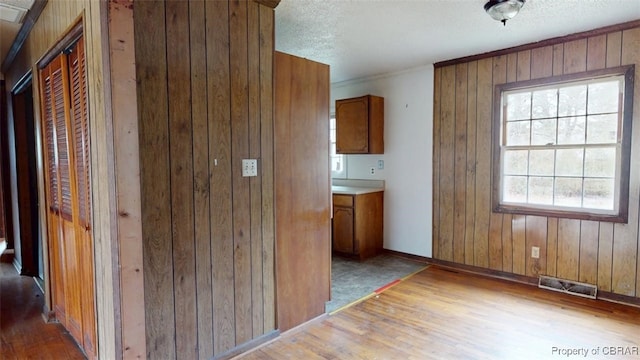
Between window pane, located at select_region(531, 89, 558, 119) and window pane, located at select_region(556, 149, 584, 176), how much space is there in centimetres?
38

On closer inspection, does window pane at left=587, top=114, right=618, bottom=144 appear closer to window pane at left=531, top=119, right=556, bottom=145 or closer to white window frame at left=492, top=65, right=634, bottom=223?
white window frame at left=492, top=65, right=634, bottom=223

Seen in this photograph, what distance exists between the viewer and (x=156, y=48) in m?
1.86

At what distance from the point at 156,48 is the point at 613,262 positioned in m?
3.91

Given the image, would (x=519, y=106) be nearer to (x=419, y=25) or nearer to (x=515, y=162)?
(x=515, y=162)

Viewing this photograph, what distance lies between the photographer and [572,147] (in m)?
3.28

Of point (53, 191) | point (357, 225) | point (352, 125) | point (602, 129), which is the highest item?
point (352, 125)

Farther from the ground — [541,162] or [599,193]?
[541,162]

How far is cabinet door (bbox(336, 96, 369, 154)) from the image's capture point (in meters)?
4.62

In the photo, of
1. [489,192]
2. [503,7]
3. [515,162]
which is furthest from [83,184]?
[515,162]

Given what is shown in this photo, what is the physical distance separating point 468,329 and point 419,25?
7.95ft

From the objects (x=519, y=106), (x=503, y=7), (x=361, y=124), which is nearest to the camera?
(x=503, y=7)

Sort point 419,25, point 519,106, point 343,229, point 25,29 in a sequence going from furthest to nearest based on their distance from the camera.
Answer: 1. point 343,229
2. point 519,106
3. point 25,29
4. point 419,25

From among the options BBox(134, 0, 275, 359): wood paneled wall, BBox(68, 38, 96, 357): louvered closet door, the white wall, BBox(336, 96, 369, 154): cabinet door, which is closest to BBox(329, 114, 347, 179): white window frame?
BBox(336, 96, 369, 154): cabinet door

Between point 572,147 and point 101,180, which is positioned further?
point 572,147
